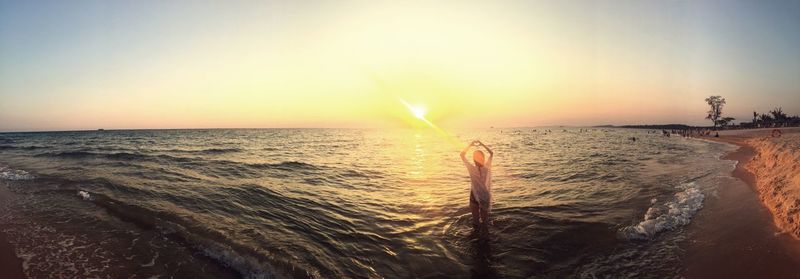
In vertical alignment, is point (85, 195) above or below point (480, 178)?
below

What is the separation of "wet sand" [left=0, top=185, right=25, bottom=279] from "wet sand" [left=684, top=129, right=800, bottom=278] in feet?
39.2

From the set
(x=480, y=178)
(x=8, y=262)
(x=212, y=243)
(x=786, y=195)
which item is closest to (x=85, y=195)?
(x=8, y=262)

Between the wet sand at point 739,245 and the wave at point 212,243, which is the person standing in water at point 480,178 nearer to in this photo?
the wet sand at point 739,245

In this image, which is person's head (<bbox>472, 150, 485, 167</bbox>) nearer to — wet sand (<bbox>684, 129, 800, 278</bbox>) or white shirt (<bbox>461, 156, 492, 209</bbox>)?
white shirt (<bbox>461, 156, 492, 209</bbox>)

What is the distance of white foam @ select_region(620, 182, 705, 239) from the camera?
8414 millimetres

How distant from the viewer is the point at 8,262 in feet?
21.3

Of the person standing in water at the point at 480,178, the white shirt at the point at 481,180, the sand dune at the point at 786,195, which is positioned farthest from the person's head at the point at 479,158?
the sand dune at the point at 786,195

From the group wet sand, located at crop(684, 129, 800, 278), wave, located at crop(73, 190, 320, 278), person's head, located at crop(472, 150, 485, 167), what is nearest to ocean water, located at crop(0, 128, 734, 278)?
wave, located at crop(73, 190, 320, 278)

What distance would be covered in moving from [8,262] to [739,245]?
14.3m

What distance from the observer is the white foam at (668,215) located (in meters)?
8.41

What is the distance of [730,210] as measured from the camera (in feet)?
31.4

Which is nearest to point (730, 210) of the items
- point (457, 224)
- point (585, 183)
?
point (585, 183)

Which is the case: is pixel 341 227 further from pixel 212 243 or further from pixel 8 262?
pixel 8 262

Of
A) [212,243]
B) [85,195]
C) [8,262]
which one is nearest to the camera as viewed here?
[8,262]
